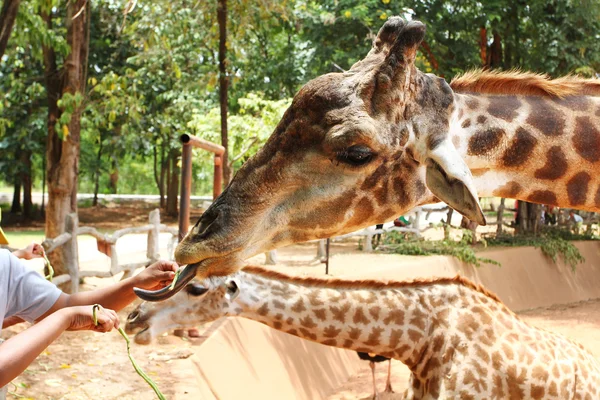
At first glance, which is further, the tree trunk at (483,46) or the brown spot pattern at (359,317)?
the tree trunk at (483,46)

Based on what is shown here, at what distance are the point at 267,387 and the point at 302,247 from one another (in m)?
10.1

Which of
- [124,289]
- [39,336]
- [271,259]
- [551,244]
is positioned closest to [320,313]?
[124,289]

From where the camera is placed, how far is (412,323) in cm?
473

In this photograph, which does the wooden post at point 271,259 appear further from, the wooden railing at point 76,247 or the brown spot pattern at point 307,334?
the brown spot pattern at point 307,334

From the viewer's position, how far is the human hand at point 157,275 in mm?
3277

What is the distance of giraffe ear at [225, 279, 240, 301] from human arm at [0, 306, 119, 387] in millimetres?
2058

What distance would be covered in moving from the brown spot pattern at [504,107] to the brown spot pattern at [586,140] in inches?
8.5

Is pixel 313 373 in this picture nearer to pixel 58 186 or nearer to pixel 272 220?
pixel 58 186

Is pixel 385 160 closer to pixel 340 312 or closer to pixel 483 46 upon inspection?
pixel 340 312

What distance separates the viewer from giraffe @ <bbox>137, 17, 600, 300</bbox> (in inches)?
77.0

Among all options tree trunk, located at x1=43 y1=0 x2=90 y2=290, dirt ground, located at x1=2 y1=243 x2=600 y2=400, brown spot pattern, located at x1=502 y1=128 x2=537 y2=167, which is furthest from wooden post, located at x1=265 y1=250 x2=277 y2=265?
brown spot pattern, located at x1=502 y1=128 x2=537 y2=167

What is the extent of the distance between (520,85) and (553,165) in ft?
1.03

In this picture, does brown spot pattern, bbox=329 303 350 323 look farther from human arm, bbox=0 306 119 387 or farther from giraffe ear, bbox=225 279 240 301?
human arm, bbox=0 306 119 387

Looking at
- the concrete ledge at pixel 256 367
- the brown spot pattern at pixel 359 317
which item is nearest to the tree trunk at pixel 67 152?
the concrete ledge at pixel 256 367
